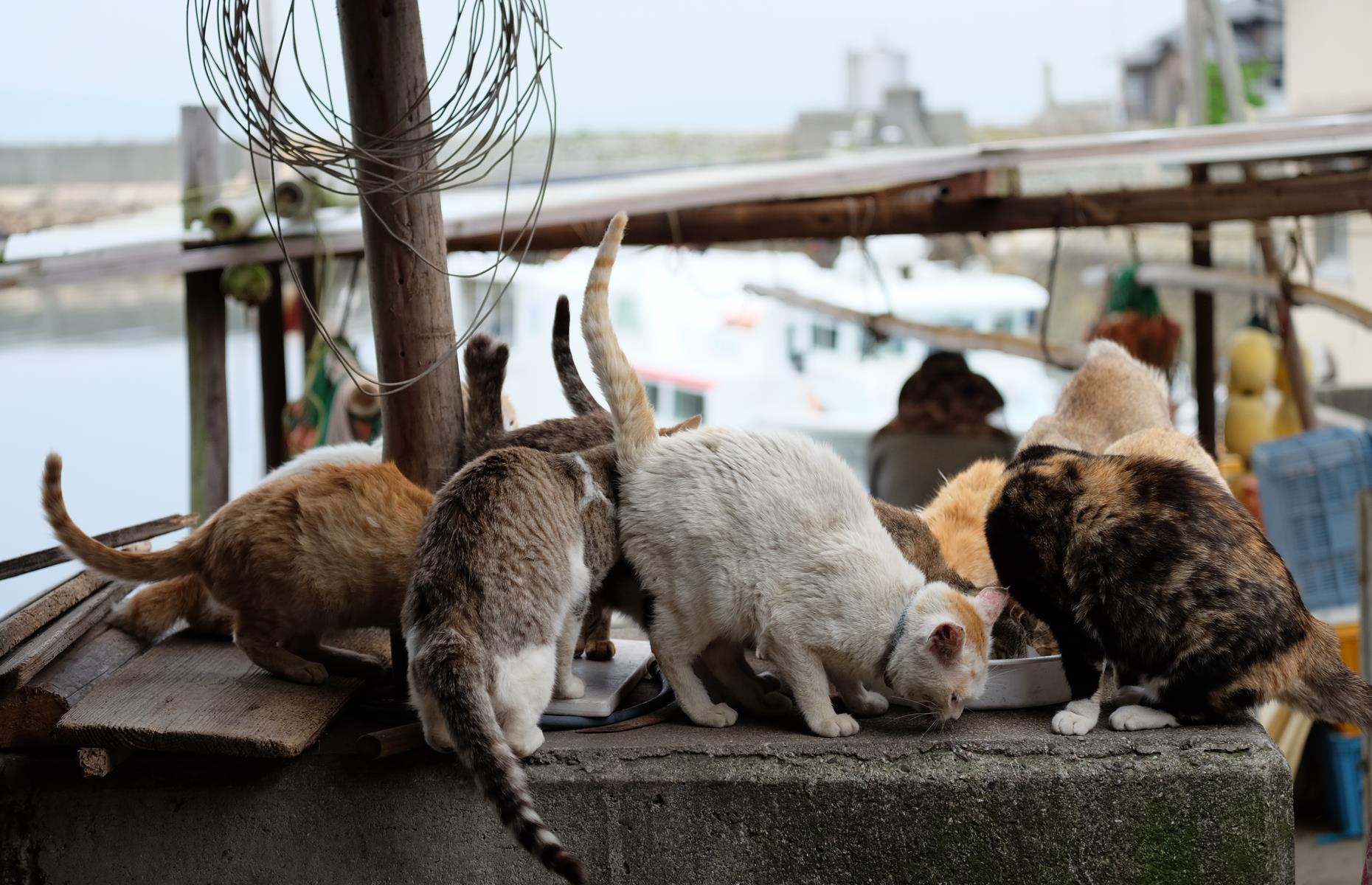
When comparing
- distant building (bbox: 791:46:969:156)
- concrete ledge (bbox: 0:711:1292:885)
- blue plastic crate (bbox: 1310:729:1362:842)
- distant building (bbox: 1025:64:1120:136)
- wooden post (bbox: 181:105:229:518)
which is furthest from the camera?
distant building (bbox: 1025:64:1120:136)

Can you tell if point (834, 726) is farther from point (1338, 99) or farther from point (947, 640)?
point (1338, 99)

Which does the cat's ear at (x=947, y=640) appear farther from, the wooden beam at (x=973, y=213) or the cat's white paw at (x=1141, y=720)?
the wooden beam at (x=973, y=213)

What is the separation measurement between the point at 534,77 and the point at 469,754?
144 cm

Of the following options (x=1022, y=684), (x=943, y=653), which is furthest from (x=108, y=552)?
(x=1022, y=684)

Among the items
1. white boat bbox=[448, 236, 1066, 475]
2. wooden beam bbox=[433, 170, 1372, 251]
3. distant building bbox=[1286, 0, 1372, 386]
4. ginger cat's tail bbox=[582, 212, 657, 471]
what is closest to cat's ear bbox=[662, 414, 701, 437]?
ginger cat's tail bbox=[582, 212, 657, 471]

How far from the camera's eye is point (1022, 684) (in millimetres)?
2666

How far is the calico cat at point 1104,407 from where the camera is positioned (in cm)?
346

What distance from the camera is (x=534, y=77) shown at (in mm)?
2529

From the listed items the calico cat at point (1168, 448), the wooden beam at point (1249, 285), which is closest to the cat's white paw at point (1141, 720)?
the calico cat at point (1168, 448)

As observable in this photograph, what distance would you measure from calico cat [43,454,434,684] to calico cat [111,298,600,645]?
0.23 metres

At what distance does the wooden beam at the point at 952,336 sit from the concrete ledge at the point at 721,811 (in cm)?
459

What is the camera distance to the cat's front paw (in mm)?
3086

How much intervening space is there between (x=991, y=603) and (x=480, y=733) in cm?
115

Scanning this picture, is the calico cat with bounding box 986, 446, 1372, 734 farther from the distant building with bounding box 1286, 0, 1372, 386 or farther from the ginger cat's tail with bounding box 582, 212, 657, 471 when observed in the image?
the distant building with bounding box 1286, 0, 1372, 386
